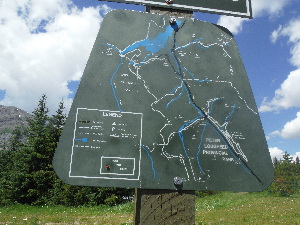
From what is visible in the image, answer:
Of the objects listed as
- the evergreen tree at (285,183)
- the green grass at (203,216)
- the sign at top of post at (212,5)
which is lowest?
the green grass at (203,216)

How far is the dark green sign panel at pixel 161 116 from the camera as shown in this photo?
200cm

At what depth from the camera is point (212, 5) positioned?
8.89 ft

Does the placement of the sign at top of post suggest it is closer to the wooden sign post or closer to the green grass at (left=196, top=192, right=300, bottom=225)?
the wooden sign post

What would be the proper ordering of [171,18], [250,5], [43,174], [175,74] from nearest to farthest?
1. [175,74]
2. [171,18]
3. [250,5]
4. [43,174]

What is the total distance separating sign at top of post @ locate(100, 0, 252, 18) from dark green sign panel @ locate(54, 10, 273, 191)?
6.9 inches

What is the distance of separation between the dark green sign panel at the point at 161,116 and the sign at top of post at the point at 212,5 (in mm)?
176

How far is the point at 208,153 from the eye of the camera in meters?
2.15

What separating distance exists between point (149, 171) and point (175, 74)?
0.95m

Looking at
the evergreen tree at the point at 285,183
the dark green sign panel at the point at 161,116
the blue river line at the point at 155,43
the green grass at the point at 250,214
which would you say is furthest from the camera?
the evergreen tree at the point at 285,183

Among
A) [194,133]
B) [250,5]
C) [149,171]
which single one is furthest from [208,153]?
[250,5]

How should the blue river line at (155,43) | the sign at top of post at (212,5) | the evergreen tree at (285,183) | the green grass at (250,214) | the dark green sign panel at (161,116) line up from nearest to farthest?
the dark green sign panel at (161,116), the blue river line at (155,43), the sign at top of post at (212,5), the green grass at (250,214), the evergreen tree at (285,183)

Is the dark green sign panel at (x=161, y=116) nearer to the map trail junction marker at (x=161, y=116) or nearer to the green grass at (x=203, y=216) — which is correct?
the map trail junction marker at (x=161, y=116)

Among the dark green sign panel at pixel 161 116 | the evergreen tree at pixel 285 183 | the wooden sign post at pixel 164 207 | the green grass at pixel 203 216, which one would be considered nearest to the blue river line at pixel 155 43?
the dark green sign panel at pixel 161 116

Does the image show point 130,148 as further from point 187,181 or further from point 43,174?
point 43,174
